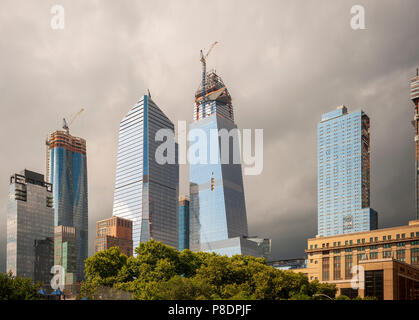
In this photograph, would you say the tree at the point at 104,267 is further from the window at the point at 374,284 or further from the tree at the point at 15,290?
the window at the point at 374,284

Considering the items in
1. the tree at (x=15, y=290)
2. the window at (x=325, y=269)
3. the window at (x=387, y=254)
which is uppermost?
the tree at (x=15, y=290)

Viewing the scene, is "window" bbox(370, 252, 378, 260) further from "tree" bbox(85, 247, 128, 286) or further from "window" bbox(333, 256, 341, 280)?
"tree" bbox(85, 247, 128, 286)

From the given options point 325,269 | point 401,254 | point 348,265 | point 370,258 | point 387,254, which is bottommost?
point 325,269

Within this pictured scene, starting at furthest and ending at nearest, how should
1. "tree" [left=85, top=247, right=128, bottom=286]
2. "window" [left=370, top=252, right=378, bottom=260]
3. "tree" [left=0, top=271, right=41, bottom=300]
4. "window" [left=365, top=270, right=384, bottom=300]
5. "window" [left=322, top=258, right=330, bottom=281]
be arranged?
"window" [left=322, top=258, right=330, bottom=281]
"window" [left=370, top=252, right=378, bottom=260]
"window" [left=365, top=270, right=384, bottom=300]
"tree" [left=85, top=247, right=128, bottom=286]
"tree" [left=0, top=271, right=41, bottom=300]

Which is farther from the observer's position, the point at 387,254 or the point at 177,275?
the point at 387,254

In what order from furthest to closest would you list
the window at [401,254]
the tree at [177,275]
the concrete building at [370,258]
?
the window at [401,254] → the concrete building at [370,258] → the tree at [177,275]

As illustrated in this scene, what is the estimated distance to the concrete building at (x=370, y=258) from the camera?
110375 mm

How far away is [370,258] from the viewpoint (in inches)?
6156

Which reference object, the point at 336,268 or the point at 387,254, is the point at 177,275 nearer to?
the point at 387,254

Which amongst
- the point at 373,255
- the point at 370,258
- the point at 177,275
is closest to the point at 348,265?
the point at 370,258

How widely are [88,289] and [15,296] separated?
51.1 feet

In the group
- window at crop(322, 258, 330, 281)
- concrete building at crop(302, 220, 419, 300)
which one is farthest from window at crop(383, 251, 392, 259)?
window at crop(322, 258, 330, 281)

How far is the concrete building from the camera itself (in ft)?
362

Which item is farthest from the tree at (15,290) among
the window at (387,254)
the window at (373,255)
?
the window at (387,254)
